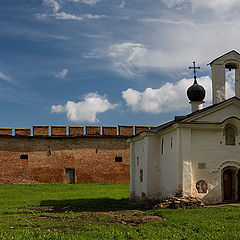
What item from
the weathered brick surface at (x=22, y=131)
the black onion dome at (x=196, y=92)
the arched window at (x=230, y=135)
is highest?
the black onion dome at (x=196, y=92)

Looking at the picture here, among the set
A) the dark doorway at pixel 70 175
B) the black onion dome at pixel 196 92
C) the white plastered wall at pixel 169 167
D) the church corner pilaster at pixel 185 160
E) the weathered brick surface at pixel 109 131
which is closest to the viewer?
the church corner pilaster at pixel 185 160

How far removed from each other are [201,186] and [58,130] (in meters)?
17.4

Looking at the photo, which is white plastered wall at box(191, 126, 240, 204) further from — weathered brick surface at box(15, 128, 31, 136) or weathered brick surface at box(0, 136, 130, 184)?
weathered brick surface at box(15, 128, 31, 136)

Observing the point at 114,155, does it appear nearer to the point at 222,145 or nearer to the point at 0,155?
the point at 0,155

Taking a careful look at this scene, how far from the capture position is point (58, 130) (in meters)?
30.9

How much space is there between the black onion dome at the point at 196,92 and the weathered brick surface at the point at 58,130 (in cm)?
1338

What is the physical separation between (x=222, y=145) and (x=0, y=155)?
1947 cm

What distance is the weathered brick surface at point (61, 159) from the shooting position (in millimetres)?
30125

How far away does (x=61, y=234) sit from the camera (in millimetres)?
8914

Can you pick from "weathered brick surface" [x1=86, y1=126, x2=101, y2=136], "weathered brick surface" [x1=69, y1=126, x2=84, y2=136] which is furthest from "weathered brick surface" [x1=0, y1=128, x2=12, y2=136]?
"weathered brick surface" [x1=86, y1=126, x2=101, y2=136]

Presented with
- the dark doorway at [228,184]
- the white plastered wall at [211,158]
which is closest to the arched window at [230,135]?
the white plastered wall at [211,158]

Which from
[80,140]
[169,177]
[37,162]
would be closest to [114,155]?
[80,140]

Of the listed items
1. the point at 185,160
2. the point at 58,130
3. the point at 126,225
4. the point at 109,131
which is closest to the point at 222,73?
the point at 185,160

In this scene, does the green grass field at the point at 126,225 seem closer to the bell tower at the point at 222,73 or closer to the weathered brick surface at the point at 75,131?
the bell tower at the point at 222,73
